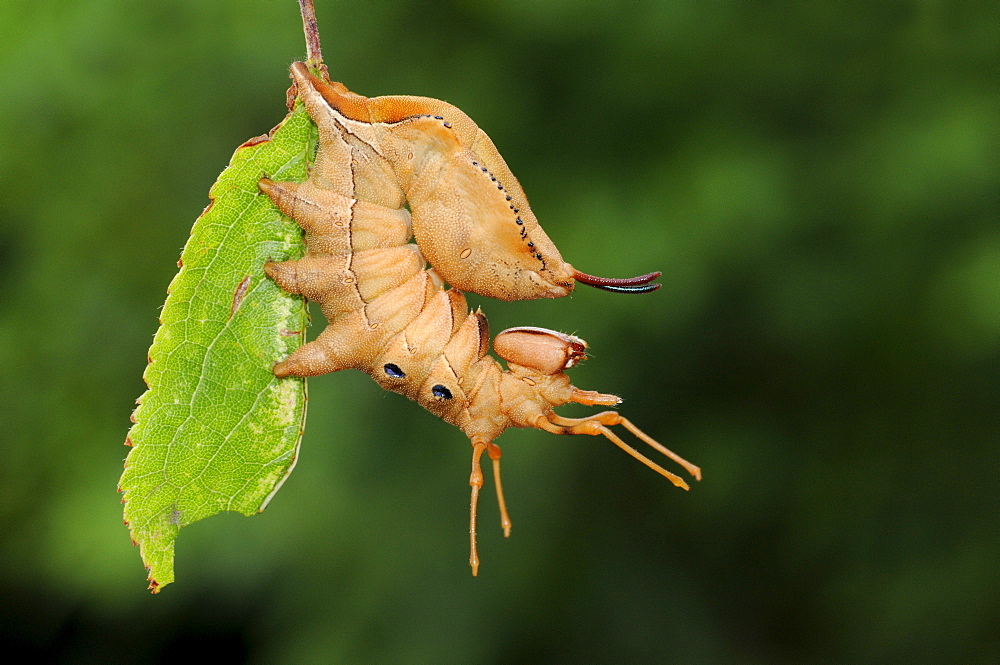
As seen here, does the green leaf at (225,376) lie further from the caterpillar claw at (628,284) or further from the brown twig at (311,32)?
the caterpillar claw at (628,284)

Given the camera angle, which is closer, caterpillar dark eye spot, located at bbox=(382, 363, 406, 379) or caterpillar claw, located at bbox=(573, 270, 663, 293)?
caterpillar claw, located at bbox=(573, 270, 663, 293)

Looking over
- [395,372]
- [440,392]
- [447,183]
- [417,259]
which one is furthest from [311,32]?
[440,392]

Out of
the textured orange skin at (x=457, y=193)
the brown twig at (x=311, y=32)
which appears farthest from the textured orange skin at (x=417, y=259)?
the brown twig at (x=311, y=32)

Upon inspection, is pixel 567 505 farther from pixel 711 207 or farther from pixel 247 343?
pixel 247 343

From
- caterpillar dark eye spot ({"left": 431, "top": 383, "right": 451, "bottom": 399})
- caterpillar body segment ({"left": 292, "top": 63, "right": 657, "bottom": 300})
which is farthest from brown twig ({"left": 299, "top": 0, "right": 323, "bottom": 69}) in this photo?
caterpillar dark eye spot ({"left": 431, "top": 383, "right": 451, "bottom": 399})

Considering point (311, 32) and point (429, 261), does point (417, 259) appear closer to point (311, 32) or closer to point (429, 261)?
point (429, 261)

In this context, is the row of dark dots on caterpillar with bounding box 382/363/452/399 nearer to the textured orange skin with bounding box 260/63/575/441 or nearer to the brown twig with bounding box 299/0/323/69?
the textured orange skin with bounding box 260/63/575/441
